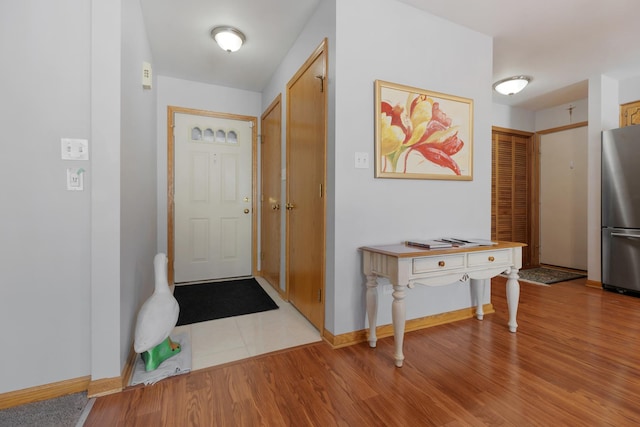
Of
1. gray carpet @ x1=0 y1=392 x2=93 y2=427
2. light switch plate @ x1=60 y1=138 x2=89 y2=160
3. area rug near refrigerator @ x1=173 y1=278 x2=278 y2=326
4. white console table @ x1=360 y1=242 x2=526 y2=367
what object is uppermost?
light switch plate @ x1=60 y1=138 x2=89 y2=160

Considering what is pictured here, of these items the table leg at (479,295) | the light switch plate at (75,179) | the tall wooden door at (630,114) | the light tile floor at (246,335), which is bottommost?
the light tile floor at (246,335)

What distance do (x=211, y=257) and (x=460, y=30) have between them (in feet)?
11.7

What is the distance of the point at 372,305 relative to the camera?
1912mm

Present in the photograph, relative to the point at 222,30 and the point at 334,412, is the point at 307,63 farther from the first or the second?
the point at 334,412

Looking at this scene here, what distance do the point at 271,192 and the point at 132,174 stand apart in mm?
1692

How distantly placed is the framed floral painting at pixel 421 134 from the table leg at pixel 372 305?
0.75 metres

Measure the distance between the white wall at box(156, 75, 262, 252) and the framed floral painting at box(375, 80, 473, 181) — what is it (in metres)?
2.37

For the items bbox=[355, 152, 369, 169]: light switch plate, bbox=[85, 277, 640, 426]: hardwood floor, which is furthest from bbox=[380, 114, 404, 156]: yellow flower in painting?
bbox=[85, 277, 640, 426]: hardwood floor

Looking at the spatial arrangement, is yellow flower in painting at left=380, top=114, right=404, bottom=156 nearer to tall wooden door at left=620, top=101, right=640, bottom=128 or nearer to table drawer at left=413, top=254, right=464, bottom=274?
table drawer at left=413, top=254, right=464, bottom=274

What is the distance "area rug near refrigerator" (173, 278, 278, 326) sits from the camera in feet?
8.43

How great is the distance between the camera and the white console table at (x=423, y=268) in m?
1.72

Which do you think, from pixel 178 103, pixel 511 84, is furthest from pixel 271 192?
pixel 511 84

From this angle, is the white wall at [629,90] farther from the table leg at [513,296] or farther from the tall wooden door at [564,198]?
the table leg at [513,296]

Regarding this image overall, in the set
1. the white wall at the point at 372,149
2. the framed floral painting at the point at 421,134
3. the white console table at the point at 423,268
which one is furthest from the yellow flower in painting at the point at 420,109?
the white console table at the point at 423,268
